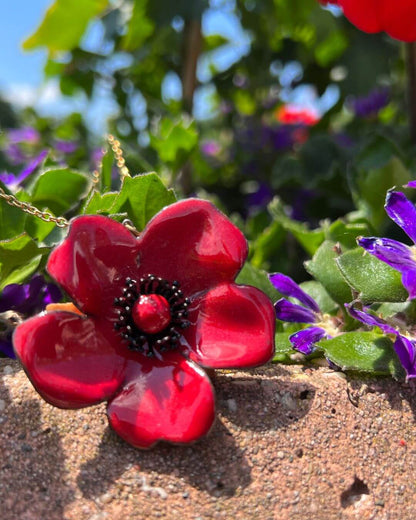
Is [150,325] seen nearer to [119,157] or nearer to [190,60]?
[119,157]

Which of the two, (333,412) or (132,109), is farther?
(132,109)

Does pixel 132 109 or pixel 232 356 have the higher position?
pixel 232 356

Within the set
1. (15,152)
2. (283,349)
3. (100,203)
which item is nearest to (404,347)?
(283,349)

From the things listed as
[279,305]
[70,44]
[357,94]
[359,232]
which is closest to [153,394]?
[279,305]

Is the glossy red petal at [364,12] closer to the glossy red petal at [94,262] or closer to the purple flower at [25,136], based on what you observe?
the glossy red petal at [94,262]

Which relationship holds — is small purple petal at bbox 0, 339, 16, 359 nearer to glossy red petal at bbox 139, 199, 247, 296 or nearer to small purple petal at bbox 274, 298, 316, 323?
glossy red petal at bbox 139, 199, 247, 296

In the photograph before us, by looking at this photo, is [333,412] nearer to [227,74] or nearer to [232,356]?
[232,356]
